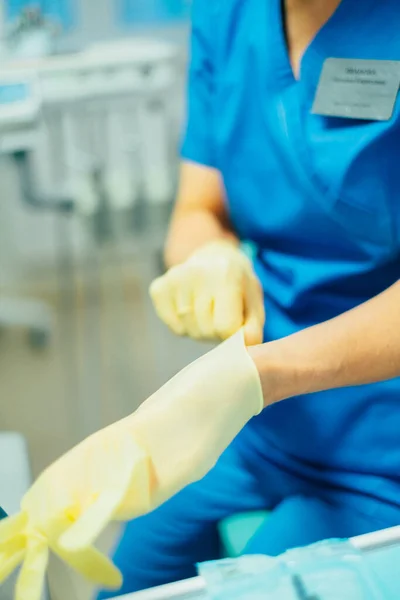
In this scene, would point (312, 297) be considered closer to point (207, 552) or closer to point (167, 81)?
point (207, 552)

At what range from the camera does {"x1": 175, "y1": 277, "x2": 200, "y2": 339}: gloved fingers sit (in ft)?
2.38

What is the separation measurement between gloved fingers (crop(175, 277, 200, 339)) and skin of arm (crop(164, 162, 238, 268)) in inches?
6.3

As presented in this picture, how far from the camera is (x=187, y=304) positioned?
728 mm

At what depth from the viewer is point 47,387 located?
39.9 inches

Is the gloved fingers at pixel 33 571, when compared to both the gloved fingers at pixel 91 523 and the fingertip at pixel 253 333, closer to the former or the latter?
the gloved fingers at pixel 91 523

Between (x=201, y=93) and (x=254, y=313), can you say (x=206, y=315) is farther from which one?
(x=201, y=93)

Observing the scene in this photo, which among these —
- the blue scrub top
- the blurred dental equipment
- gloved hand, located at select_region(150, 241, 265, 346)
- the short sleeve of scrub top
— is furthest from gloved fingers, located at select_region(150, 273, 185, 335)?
the blurred dental equipment

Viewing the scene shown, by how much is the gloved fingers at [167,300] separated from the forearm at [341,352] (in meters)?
0.17

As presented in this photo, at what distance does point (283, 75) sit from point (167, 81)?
1.30 m

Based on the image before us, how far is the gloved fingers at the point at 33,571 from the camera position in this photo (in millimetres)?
454

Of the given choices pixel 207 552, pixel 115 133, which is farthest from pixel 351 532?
pixel 115 133

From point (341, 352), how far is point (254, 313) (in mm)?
135

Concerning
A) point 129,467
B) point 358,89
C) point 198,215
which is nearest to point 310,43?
point 358,89

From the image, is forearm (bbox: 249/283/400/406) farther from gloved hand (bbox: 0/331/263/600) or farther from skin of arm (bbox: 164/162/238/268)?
skin of arm (bbox: 164/162/238/268)
